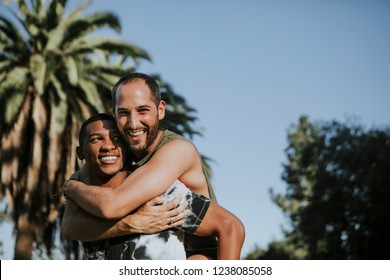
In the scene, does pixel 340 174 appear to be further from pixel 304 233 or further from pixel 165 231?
pixel 165 231

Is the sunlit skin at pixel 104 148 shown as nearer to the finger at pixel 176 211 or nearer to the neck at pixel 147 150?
the neck at pixel 147 150

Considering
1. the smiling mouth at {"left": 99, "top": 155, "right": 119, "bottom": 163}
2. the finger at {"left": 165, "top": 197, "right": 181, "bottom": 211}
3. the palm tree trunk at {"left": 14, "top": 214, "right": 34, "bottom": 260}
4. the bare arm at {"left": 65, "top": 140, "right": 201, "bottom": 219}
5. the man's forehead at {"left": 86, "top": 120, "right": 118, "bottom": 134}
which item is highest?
the man's forehead at {"left": 86, "top": 120, "right": 118, "bottom": 134}

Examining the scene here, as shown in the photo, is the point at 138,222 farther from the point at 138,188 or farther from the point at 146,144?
the point at 146,144

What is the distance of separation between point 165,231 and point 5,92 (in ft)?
56.7

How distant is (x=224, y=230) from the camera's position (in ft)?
11.3

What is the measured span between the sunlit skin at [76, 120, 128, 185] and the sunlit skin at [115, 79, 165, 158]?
0.08 meters

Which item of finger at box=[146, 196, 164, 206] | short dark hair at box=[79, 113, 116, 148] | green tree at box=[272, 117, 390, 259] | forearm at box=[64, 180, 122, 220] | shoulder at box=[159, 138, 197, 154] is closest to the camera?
forearm at box=[64, 180, 122, 220]

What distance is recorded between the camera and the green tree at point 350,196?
3325 cm

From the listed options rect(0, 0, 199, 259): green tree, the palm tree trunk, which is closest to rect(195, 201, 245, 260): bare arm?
rect(0, 0, 199, 259): green tree

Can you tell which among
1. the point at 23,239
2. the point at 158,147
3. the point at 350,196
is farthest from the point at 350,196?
the point at 158,147

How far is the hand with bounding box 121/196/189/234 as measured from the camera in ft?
11.2

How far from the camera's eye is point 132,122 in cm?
357

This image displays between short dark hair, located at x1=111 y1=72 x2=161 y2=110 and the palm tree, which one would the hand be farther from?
the palm tree
